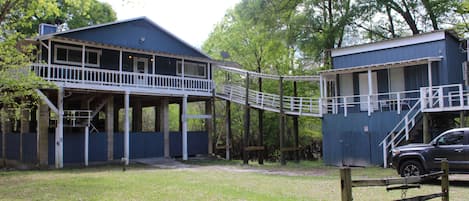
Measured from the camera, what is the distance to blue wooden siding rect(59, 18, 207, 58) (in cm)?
2290

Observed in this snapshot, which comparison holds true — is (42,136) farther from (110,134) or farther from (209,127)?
(209,127)

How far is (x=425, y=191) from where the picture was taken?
11805mm

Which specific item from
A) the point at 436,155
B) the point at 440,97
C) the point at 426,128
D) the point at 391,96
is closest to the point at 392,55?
the point at 391,96

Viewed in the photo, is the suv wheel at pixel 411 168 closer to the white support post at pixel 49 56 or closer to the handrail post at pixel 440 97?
the handrail post at pixel 440 97

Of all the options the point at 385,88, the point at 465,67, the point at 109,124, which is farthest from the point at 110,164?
the point at 465,67

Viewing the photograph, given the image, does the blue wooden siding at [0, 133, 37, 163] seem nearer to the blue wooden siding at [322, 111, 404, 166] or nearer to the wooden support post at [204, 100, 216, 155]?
the wooden support post at [204, 100, 216, 155]

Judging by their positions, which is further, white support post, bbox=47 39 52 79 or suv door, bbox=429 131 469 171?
white support post, bbox=47 39 52 79

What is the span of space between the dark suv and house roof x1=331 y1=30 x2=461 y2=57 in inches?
311

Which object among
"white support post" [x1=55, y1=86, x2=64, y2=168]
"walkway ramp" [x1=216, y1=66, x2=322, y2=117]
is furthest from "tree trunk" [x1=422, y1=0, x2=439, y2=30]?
"white support post" [x1=55, y1=86, x2=64, y2=168]

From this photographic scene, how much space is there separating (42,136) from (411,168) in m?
16.2

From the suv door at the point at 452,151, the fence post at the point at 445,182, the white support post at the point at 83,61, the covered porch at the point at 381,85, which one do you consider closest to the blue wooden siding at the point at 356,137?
the covered porch at the point at 381,85

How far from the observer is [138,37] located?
2522 centimetres

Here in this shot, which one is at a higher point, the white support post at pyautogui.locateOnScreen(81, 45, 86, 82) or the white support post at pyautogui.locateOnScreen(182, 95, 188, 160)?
the white support post at pyautogui.locateOnScreen(81, 45, 86, 82)

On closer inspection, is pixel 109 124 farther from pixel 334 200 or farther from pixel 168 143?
pixel 334 200
